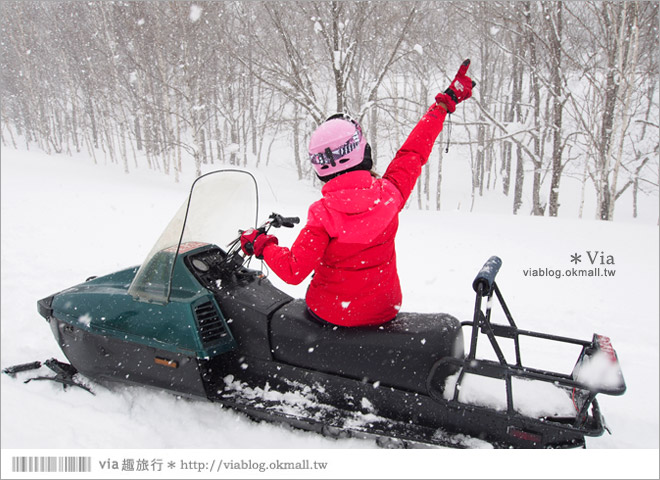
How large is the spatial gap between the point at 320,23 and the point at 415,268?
5926 millimetres

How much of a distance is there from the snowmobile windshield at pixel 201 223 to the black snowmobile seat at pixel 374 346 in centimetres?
73

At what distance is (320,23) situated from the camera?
8570 millimetres

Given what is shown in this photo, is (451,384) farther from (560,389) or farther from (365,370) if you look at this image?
(560,389)

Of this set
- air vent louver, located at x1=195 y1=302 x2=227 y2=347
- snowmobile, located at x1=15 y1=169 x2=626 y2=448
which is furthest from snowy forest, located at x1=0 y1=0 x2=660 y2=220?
air vent louver, located at x1=195 y1=302 x2=227 y2=347

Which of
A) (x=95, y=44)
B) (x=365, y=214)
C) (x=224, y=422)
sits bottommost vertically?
(x=224, y=422)

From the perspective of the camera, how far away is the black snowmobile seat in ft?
6.90

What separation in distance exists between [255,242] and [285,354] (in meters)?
0.67

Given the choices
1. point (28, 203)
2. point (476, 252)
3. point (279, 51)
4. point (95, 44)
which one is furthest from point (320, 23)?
point (95, 44)

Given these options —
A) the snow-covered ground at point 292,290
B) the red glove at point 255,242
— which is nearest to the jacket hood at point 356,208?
the red glove at point 255,242

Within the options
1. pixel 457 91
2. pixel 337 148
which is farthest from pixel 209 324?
pixel 457 91

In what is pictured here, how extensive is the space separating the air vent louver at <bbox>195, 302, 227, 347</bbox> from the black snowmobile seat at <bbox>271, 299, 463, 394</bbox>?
34cm

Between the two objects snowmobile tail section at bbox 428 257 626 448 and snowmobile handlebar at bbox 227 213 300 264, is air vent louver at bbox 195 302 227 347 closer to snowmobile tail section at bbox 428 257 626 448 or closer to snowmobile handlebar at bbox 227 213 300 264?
snowmobile handlebar at bbox 227 213 300 264

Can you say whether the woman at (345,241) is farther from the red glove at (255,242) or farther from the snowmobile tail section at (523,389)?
the snowmobile tail section at (523,389)

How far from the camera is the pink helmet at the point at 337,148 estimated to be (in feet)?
6.83
